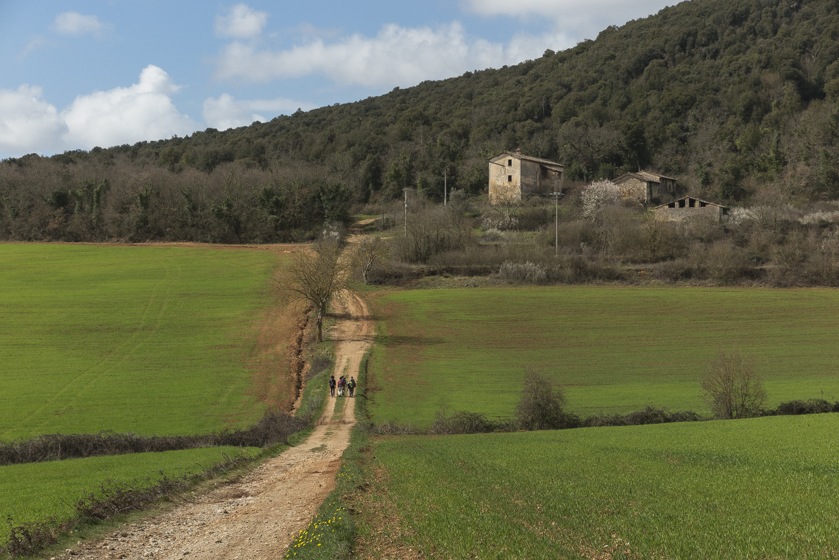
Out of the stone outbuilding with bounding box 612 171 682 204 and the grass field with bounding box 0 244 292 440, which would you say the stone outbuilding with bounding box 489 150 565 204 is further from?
the grass field with bounding box 0 244 292 440

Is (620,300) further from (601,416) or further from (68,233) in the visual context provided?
(68,233)

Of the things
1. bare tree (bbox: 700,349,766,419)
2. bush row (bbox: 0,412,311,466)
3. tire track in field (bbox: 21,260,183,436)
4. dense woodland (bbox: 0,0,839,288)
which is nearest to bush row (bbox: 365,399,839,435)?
A: bare tree (bbox: 700,349,766,419)

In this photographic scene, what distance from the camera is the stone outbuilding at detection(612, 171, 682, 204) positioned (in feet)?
307

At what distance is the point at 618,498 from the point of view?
11.9m

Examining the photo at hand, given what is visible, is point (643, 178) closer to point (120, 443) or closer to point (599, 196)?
point (599, 196)

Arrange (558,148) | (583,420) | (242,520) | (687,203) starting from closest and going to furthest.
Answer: (242,520) → (583,420) → (687,203) → (558,148)

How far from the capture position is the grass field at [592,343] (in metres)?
33.9

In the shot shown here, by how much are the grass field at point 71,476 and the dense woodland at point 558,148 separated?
6296cm

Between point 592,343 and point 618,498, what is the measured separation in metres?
35.5

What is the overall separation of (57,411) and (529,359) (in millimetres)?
30438

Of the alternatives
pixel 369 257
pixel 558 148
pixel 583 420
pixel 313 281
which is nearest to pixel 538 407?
pixel 583 420

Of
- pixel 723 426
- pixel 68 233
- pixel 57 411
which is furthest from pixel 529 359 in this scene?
pixel 68 233

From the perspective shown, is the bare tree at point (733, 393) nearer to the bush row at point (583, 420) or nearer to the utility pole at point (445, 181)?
the bush row at point (583, 420)

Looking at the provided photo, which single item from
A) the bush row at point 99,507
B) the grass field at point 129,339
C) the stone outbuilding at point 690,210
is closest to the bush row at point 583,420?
the grass field at point 129,339
